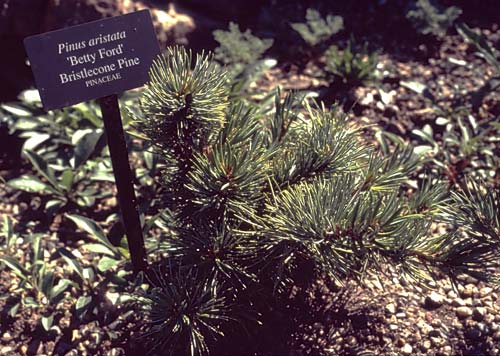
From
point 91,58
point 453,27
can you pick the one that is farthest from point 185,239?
point 453,27

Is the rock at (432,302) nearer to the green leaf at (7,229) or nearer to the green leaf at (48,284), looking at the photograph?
the green leaf at (48,284)

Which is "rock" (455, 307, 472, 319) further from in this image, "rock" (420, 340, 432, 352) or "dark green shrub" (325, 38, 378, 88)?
"dark green shrub" (325, 38, 378, 88)

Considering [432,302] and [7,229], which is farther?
[7,229]

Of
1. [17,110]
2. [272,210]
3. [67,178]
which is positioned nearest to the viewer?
[272,210]

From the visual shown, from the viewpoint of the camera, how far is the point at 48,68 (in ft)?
6.13

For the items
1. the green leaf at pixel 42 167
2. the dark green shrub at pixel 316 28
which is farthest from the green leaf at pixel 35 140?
the dark green shrub at pixel 316 28

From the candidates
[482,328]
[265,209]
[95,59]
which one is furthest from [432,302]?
[95,59]

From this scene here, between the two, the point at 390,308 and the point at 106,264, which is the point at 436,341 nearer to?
the point at 390,308

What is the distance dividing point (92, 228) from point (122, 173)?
64 cm

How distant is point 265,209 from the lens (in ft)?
6.20

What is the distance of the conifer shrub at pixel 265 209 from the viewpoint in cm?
165

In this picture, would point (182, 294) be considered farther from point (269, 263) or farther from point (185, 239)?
point (269, 263)

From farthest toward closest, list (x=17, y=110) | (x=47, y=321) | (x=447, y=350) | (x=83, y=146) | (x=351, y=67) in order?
(x=351, y=67) < (x=17, y=110) < (x=83, y=146) < (x=47, y=321) < (x=447, y=350)

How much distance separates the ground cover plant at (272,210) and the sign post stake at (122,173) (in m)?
0.06
